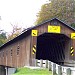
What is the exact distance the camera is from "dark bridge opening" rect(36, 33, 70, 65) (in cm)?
3216

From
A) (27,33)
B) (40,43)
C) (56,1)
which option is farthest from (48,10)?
(27,33)

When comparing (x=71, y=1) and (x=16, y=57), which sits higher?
(x=71, y=1)

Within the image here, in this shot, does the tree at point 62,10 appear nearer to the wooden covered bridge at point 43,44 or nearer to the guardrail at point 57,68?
the wooden covered bridge at point 43,44

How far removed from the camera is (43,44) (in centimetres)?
3800

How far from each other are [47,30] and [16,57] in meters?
5.85

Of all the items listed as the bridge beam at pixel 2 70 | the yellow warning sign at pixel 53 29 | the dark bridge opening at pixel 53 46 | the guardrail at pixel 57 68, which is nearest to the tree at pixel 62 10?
the bridge beam at pixel 2 70

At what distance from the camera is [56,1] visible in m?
59.7

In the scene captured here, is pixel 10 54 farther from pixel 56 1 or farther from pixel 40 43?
pixel 56 1

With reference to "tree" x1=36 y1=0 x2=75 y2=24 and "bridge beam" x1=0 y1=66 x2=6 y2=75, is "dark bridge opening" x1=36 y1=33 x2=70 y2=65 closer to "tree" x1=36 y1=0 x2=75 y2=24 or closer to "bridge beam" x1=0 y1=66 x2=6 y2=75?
"bridge beam" x1=0 y1=66 x2=6 y2=75

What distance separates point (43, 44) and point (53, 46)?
224 centimetres

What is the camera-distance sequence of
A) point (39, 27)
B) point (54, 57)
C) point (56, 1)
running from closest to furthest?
point (39, 27) → point (54, 57) → point (56, 1)

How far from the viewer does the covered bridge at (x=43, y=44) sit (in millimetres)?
28061

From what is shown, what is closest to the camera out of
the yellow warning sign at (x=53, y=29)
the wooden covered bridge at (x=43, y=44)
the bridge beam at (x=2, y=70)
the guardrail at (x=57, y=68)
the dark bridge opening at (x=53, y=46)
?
the guardrail at (x=57, y=68)

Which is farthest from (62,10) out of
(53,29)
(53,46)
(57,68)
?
(57,68)
